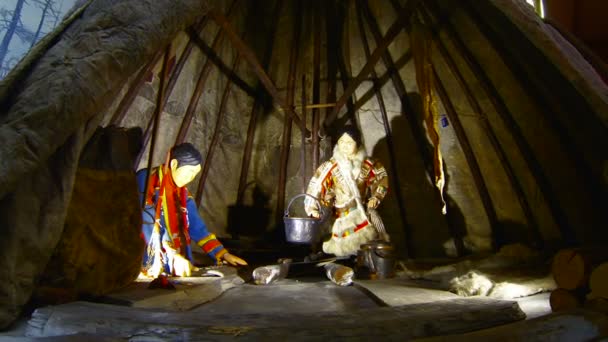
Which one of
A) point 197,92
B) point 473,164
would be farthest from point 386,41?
point 197,92

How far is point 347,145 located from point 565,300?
238cm

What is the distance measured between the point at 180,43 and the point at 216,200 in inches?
70.7

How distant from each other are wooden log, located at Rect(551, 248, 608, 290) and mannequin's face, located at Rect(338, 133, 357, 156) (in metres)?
2.20

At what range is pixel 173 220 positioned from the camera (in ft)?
11.0

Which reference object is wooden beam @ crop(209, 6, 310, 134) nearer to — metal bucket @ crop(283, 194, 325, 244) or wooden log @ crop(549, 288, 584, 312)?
metal bucket @ crop(283, 194, 325, 244)

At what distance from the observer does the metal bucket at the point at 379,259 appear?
3477 mm

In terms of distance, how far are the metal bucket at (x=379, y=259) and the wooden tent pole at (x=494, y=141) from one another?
1.54 metres

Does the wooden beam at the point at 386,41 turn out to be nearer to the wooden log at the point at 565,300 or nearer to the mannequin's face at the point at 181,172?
the mannequin's face at the point at 181,172

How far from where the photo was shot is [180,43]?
3965 millimetres

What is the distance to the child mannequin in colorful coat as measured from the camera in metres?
3.13

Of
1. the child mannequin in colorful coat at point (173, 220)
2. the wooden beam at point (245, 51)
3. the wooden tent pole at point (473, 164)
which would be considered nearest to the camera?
the child mannequin in colorful coat at point (173, 220)

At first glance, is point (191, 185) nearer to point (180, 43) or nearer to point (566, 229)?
point (180, 43)

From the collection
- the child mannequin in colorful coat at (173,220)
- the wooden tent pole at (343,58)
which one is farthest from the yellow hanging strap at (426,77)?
the child mannequin in colorful coat at (173,220)

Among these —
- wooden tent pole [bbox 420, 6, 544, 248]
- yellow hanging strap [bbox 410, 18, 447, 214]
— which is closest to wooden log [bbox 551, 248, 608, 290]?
yellow hanging strap [bbox 410, 18, 447, 214]
